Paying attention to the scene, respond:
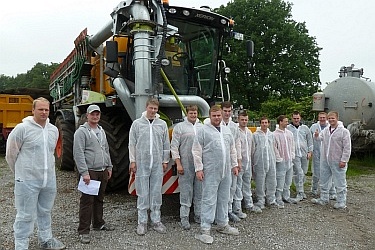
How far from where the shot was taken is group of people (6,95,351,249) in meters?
4.05

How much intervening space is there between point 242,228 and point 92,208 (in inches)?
78.0

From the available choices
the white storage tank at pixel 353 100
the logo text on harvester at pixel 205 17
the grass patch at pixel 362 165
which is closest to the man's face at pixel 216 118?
the logo text on harvester at pixel 205 17

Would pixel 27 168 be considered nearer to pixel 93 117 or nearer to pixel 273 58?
pixel 93 117

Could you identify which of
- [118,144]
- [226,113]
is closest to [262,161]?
[226,113]

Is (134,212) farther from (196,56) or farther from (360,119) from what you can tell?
(360,119)

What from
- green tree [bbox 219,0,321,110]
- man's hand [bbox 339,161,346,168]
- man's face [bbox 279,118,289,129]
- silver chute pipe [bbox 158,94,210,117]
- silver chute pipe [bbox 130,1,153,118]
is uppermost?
green tree [bbox 219,0,321,110]

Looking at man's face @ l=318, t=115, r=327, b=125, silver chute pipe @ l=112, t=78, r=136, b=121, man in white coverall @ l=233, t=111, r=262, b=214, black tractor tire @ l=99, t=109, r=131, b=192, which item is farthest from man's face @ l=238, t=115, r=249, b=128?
man's face @ l=318, t=115, r=327, b=125

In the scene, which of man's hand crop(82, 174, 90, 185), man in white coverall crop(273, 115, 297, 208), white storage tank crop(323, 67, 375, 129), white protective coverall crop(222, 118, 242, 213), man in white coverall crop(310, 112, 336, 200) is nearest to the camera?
man's hand crop(82, 174, 90, 185)

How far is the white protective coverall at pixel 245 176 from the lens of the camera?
581cm

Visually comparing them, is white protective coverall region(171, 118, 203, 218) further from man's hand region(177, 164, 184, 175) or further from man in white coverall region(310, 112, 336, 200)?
man in white coverall region(310, 112, 336, 200)

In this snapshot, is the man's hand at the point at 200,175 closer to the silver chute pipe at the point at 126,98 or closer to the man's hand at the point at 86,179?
the man's hand at the point at 86,179

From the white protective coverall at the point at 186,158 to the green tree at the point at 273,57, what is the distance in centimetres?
2122

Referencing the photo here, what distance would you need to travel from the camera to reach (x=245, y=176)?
20.0ft

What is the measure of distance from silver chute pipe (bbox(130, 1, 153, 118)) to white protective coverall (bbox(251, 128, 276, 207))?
1.89m
